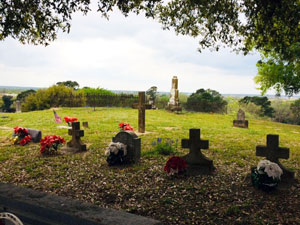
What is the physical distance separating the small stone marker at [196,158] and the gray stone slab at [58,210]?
3.34 metres

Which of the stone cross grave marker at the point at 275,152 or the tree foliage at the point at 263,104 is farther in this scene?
the tree foliage at the point at 263,104

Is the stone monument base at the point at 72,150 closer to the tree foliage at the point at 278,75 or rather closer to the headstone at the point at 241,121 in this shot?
the headstone at the point at 241,121

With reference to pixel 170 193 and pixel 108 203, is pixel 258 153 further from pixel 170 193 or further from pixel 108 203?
pixel 108 203

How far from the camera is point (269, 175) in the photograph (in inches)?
212

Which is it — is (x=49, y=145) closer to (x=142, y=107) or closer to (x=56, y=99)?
(x=142, y=107)

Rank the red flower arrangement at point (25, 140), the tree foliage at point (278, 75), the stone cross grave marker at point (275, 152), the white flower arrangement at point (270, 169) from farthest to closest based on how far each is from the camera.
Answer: the tree foliage at point (278, 75) < the red flower arrangement at point (25, 140) < the stone cross grave marker at point (275, 152) < the white flower arrangement at point (270, 169)

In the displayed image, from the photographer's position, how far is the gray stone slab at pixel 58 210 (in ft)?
11.5

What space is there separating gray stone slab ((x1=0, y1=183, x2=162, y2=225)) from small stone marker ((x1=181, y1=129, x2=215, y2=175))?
3336mm

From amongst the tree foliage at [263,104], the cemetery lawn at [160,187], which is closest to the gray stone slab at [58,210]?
the cemetery lawn at [160,187]

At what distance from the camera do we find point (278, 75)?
22.2 m

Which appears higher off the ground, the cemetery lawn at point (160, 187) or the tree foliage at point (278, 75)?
the tree foliage at point (278, 75)

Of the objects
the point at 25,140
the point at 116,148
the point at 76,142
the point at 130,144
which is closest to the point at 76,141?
the point at 76,142

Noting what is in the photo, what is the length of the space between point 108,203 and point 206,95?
36341 millimetres

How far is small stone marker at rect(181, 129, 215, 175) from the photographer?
22.1 feet
